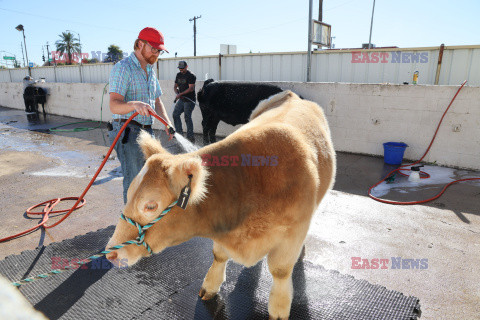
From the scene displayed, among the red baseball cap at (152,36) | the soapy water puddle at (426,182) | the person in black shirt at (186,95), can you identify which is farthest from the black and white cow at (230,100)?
the red baseball cap at (152,36)

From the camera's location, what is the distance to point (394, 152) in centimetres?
612

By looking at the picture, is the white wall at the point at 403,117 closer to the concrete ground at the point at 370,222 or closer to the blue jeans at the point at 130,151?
the concrete ground at the point at 370,222

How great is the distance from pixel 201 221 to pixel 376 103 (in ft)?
20.1

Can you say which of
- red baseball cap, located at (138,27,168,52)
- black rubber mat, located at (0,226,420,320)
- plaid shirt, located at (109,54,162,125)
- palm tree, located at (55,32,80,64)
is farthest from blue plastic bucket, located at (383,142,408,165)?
palm tree, located at (55,32,80,64)

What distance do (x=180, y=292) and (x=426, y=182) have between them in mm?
4595

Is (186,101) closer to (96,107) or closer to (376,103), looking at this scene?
(376,103)

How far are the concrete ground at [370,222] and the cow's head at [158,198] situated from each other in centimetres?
192

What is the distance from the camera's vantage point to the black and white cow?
7.26m

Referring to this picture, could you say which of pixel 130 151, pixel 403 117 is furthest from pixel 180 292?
pixel 403 117

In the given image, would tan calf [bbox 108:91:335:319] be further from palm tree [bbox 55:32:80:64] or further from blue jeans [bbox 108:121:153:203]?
palm tree [bbox 55:32:80:64]

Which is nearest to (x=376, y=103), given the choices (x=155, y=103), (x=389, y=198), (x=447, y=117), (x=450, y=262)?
(x=447, y=117)

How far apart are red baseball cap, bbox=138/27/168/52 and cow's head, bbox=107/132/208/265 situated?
5.26 feet

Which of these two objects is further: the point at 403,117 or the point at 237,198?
→ the point at 403,117

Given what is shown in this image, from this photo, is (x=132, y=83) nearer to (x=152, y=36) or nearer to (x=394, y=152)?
(x=152, y=36)
